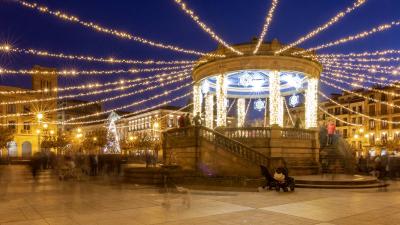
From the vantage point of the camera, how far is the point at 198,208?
11.3 metres

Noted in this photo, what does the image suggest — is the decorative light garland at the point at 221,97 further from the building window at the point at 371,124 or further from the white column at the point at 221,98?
the building window at the point at 371,124

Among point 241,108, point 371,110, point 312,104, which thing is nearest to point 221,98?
point 312,104

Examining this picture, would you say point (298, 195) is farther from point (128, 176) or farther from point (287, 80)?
point (287, 80)

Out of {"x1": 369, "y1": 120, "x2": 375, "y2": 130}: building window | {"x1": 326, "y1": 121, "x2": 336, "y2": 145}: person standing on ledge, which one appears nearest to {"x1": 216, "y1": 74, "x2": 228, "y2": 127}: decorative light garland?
{"x1": 326, "y1": 121, "x2": 336, "y2": 145}: person standing on ledge

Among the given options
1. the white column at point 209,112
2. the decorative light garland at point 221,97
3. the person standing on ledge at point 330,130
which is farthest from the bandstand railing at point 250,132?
the person standing on ledge at point 330,130

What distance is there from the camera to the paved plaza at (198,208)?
31.6 ft

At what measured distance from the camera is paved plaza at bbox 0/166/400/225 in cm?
962

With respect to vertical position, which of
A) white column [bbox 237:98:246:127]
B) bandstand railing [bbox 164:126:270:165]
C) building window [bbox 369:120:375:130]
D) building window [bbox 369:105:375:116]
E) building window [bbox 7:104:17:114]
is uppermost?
building window [bbox 7:104:17:114]

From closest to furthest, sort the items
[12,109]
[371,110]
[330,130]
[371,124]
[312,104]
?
[312,104], [330,130], [12,109], [371,110], [371,124]

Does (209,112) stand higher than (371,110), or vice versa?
(371,110)

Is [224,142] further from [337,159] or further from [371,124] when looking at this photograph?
[371,124]

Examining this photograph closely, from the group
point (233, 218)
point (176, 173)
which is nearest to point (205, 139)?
point (176, 173)

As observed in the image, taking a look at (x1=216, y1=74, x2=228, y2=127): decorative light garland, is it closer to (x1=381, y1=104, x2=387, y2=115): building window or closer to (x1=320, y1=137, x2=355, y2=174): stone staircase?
(x1=320, y1=137, x2=355, y2=174): stone staircase

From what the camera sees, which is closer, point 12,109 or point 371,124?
point 12,109
